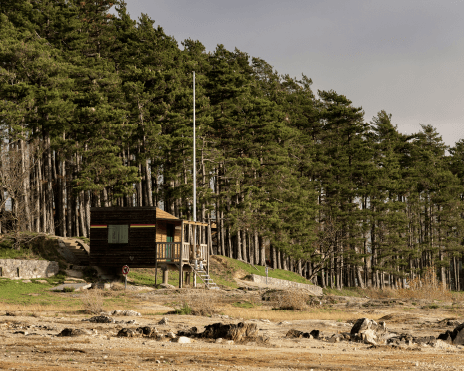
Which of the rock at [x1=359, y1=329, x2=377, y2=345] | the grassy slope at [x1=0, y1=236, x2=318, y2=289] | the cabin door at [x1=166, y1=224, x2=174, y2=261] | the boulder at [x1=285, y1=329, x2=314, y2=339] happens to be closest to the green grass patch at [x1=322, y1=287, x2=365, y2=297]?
the grassy slope at [x1=0, y1=236, x2=318, y2=289]

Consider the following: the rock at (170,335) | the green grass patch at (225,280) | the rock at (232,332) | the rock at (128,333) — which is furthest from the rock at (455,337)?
the green grass patch at (225,280)

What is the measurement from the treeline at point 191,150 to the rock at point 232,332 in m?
21.6

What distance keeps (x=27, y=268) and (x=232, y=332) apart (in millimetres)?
19178

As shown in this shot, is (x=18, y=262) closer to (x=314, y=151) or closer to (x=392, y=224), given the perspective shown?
(x=314, y=151)

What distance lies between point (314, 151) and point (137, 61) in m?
20.7

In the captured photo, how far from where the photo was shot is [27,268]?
91.6ft

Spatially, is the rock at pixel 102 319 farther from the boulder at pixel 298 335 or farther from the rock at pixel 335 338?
the rock at pixel 335 338

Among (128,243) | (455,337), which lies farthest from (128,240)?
(455,337)

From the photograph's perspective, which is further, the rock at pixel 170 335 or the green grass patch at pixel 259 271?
the green grass patch at pixel 259 271

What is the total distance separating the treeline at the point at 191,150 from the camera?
111ft

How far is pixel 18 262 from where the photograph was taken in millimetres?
27641

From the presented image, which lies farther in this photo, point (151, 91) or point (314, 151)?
point (314, 151)

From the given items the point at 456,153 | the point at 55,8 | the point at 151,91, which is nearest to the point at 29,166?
the point at 151,91

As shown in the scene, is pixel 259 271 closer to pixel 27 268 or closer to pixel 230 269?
pixel 230 269
